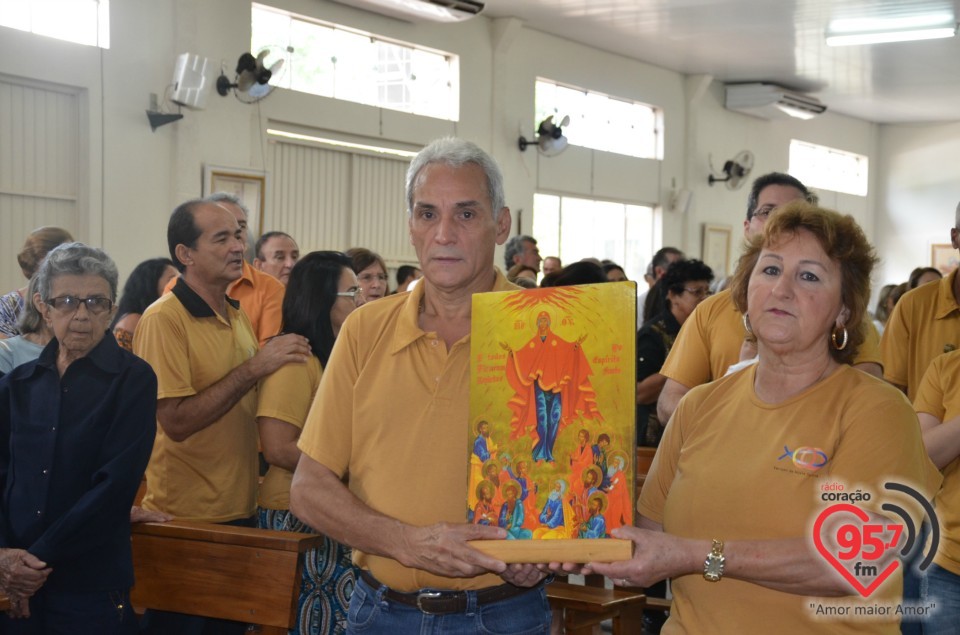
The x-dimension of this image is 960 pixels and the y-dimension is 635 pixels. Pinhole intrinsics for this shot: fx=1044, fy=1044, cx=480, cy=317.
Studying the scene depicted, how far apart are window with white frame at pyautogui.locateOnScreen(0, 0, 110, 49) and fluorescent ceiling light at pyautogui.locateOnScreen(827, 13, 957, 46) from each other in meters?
8.00

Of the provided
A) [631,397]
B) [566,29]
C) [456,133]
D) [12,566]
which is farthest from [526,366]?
[566,29]

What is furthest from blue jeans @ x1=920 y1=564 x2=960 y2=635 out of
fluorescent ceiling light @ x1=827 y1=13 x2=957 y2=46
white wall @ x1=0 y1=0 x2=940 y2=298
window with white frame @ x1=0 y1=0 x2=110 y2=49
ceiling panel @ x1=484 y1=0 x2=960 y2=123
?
fluorescent ceiling light @ x1=827 y1=13 x2=957 y2=46

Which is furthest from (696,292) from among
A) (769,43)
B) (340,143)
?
(769,43)

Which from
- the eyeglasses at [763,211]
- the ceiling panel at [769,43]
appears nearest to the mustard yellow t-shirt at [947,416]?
the eyeglasses at [763,211]

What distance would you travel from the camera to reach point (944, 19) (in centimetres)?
1161

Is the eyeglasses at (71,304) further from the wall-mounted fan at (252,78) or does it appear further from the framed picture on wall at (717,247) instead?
the framed picture on wall at (717,247)

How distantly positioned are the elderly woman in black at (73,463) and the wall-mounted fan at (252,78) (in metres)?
6.19

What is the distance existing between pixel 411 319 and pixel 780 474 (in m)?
0.82

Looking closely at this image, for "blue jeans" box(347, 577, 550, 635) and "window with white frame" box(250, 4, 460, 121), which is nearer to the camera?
"blue jeans" box(347, 577, 550, 635)

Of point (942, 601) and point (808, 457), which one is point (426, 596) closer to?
point (808, 457)

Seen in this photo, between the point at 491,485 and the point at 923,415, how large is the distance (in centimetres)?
157

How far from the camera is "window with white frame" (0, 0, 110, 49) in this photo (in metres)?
7.94

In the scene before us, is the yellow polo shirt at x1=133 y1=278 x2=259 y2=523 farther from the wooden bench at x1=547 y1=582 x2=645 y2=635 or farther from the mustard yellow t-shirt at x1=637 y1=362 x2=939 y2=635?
the mustard yellow t-shirt at x1=637 y1=362 x2=939 y2=635

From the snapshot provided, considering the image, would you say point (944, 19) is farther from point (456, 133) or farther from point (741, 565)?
point (741, 565)
